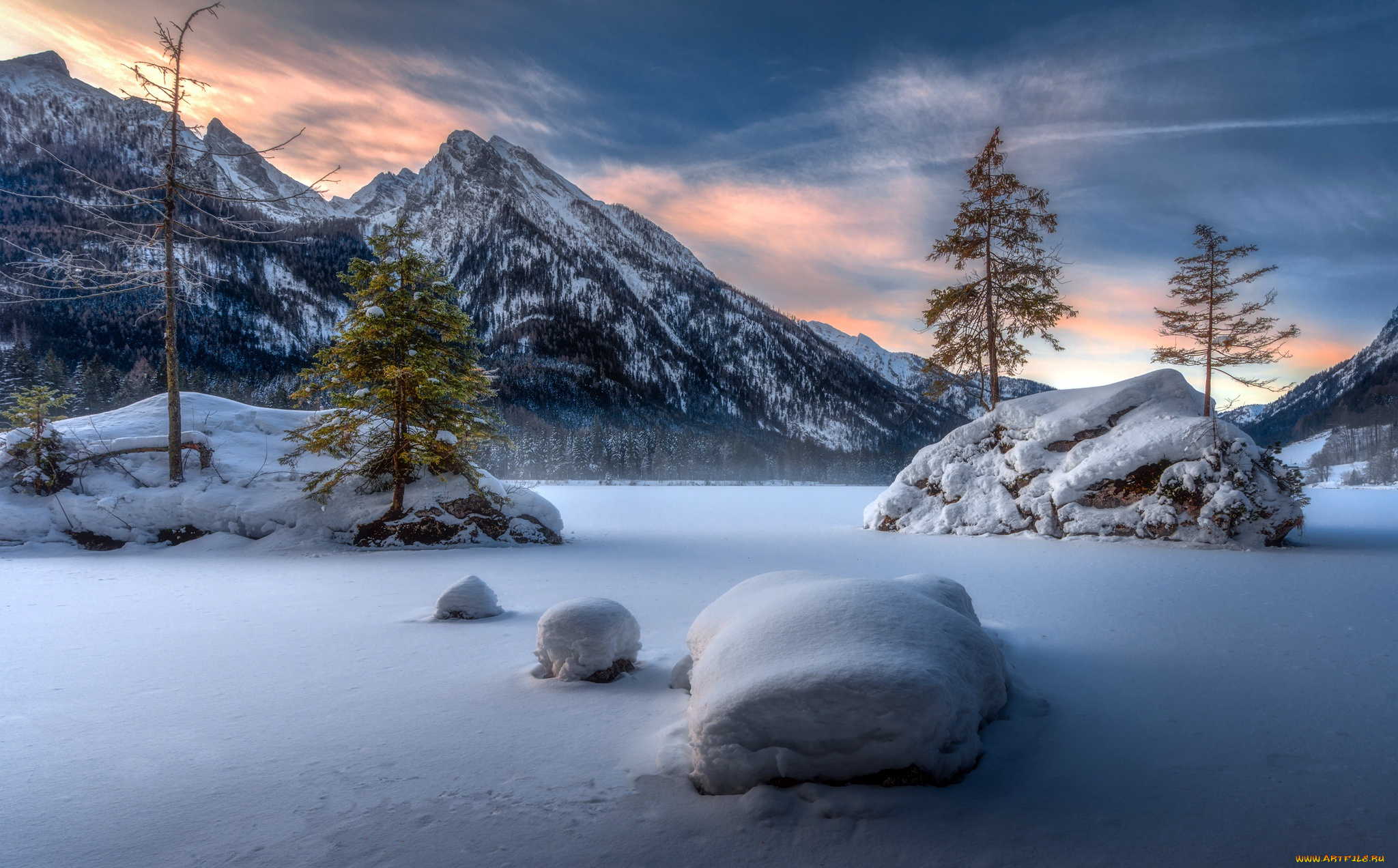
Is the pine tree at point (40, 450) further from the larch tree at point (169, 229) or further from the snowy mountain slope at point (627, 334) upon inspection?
the snowy mountain slope at point (627, 334)

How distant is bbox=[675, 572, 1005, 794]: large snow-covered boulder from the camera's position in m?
2.29

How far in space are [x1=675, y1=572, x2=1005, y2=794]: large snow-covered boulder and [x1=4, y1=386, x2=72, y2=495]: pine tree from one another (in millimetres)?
14132

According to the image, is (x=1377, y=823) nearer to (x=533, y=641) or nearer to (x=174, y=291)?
(x=533, y=641)

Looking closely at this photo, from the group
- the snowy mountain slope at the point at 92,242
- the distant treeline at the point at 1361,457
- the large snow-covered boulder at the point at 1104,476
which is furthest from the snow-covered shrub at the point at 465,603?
the distant treeline at the point at 1361,457

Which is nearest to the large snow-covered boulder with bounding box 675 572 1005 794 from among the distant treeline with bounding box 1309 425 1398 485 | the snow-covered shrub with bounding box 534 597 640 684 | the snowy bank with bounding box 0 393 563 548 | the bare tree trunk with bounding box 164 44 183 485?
the snow-covered shrub with bounding box 534 597 640 684

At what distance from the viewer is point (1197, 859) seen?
71.3 inches

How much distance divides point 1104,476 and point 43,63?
240m

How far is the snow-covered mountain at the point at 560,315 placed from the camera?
110875mm

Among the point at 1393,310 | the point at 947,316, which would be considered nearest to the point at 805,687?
the point at 947,316

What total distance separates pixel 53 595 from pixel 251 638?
3802mm

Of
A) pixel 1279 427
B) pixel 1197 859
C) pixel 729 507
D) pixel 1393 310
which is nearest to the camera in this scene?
pixel 1197 859

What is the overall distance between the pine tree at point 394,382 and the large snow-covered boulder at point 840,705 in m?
9.79

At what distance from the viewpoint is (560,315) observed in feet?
467

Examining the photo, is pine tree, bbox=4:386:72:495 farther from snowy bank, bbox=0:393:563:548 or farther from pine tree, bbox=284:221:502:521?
pine tree, bbox=284:221:502:521
